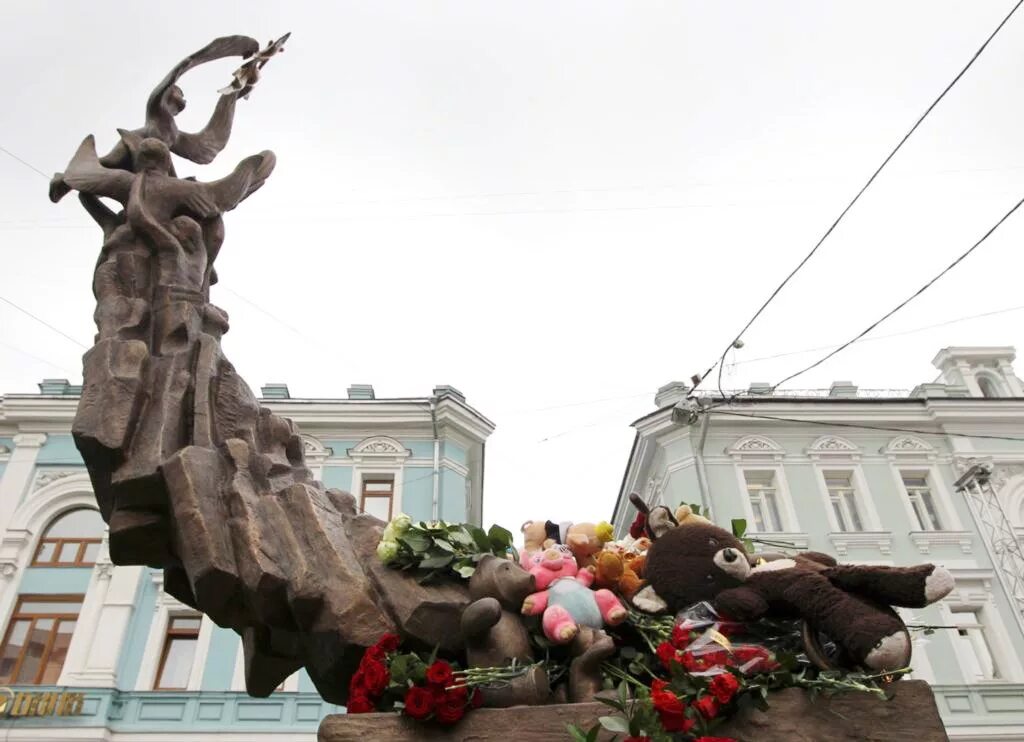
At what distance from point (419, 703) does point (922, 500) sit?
14044 millimetres

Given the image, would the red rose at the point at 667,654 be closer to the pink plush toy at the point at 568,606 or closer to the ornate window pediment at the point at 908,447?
the pink plush toy at the point at 568,606

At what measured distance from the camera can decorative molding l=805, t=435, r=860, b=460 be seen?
1432cm

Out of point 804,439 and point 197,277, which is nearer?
point 197,277

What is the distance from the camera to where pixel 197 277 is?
12.1 ft

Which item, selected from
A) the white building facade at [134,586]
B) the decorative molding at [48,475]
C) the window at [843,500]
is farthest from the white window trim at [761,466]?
the decorative molding at [48,475]

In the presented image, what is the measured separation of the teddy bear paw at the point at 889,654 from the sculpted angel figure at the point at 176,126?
3.69 m

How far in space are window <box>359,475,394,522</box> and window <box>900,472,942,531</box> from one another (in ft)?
30.0

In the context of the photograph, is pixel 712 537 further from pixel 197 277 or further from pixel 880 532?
pixel 880 532

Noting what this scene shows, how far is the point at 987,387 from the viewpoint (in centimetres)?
1588

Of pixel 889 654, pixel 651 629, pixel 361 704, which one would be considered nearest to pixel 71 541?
pixel 361 704

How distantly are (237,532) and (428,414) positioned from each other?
→ 37.2 feet

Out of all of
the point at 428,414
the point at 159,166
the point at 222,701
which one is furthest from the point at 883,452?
the point at 159,166

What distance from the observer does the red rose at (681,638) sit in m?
2.46

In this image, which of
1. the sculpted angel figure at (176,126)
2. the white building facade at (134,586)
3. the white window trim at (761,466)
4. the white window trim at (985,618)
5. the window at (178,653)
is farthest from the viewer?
the white window trim at (761,466)
